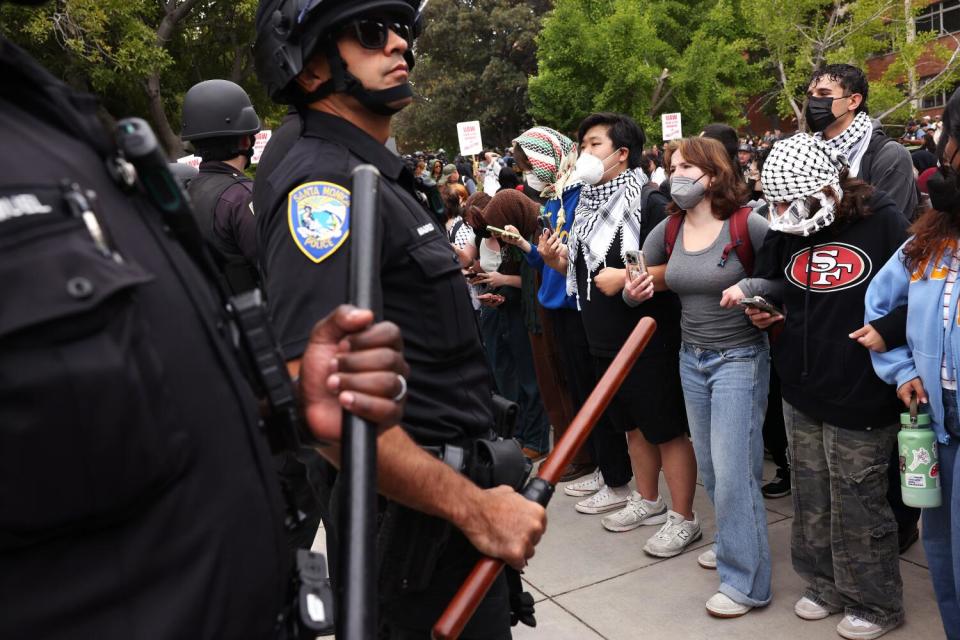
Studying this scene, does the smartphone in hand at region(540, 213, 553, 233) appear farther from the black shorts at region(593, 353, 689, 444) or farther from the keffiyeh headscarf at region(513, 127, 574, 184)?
the black shorts at region(593, 353, 689, 444)

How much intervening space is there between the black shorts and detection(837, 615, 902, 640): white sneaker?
1211 millimetres

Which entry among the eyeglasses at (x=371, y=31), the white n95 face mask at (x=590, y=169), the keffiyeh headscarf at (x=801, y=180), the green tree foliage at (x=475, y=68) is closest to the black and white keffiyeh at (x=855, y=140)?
the white n95 face mask at (x=590, y=169)

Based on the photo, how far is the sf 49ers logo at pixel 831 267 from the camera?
11.2ft

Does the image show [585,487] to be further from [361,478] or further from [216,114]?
[361,478]

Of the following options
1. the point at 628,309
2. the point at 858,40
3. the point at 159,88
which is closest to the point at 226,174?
the point at 628,309

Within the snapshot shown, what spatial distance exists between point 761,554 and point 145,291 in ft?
11.3

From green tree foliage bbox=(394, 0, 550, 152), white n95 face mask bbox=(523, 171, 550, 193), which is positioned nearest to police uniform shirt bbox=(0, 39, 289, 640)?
white n95 face mask bbox=(523, 171, 550, 193)

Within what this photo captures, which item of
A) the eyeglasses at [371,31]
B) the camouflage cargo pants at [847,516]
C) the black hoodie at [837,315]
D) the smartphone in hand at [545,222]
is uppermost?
the eyeglasses at [371,31]

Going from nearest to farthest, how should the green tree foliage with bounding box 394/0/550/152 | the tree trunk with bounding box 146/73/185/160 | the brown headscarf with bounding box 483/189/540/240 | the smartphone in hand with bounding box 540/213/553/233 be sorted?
the smartphone in hand with bounding box 540/213/553/233 → the brown headscarf with bounding box 483/189/540/240 → the tree trunk with bounding box 146/73/185/160 → the green tree foliage with bounding box 394/0/550/152

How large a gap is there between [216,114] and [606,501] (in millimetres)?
3079

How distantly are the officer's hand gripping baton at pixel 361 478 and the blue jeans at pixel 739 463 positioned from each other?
8.96 ft

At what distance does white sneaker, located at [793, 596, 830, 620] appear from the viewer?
3.82 meters

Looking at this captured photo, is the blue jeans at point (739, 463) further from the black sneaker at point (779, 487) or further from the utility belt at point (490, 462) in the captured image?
the utility belt at point (490, 462)

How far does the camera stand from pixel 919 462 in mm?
3074
